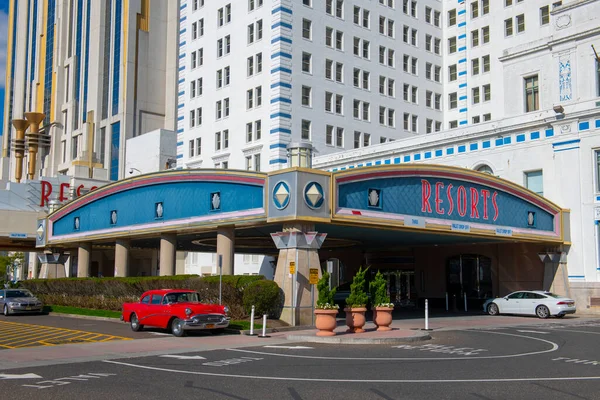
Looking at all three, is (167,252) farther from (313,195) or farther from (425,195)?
(425,195)

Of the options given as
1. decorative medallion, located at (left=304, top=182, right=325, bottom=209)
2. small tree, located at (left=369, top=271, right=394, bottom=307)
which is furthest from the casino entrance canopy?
small tree, located at (left=369, top=271, right=394, bottom=307)

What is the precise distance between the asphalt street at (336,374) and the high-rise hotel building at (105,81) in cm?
6527

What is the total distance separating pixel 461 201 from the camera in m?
32.8

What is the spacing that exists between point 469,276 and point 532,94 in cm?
1207

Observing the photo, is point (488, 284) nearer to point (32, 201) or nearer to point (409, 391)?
point (409, 391)

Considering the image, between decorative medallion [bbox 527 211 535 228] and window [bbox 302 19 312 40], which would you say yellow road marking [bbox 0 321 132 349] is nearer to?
decorative medallion [bbox 527 211 535 228]

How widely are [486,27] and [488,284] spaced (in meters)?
28.8

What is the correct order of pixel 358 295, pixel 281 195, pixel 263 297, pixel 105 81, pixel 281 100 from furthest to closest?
pixel 105 81 → pixel 281 100 → pixel 281 195 → pixel 263 297 → pixel 358 295

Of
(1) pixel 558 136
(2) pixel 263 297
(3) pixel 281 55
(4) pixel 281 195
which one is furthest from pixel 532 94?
(2) pixel 263 297

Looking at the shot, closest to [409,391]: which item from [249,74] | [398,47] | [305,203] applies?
[305,203]

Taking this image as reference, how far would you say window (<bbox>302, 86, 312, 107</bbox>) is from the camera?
5425 cm

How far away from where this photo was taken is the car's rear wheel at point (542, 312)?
112ft

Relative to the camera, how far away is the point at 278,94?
52531 mm

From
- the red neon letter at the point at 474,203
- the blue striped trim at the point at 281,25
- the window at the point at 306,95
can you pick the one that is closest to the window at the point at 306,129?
the window at the point at 306,95
